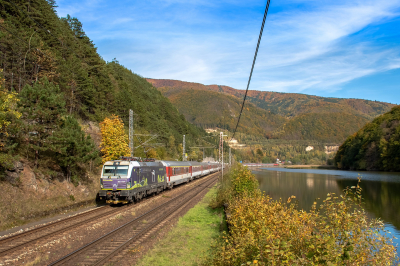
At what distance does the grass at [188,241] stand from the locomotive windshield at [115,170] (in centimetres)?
583

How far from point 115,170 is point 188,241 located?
Answer: 10.8 m

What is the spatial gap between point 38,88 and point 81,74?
2264 cm

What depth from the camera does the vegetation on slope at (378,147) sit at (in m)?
71.9

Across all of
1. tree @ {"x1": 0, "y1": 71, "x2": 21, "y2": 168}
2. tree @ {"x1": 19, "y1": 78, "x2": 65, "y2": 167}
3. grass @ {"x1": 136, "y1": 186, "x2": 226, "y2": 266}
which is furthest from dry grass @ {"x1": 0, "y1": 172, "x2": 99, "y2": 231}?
grass @ {"x1": 136, "y1": 186, "x2": 226, "y2": 266}

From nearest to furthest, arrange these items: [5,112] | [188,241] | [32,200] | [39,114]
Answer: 1. [188,241]
2. [5,112]
3. [32,200]
4. [39,114]

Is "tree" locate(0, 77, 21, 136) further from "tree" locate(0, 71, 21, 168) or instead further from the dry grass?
the dry grass

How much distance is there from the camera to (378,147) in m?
79.2

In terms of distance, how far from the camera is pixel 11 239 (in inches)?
459

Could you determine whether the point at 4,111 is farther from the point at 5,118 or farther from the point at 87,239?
the point at 87,239

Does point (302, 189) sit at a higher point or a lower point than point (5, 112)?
lower

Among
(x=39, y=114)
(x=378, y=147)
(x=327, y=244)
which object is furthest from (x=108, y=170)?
(x=378, y=147)

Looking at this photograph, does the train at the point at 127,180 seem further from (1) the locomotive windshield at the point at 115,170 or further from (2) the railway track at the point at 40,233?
(2) the railway track at the point at 40,233

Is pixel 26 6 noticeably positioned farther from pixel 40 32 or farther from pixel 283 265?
pixel 283 265

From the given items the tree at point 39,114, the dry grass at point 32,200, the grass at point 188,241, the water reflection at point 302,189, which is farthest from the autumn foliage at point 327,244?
the water reflection at point 302,189
